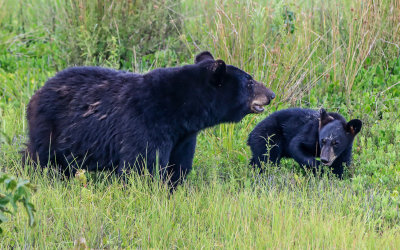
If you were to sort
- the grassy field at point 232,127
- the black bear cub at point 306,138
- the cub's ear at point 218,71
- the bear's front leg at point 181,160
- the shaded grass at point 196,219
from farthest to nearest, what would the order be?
1. the black bear cub at point 306,138
2. the bear's front leg at point 181,160
3. the cub's ear at point 218,71
4. the grassy field at point 232,127
5. the shaded grass at point 196,219

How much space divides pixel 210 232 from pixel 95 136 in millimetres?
1456

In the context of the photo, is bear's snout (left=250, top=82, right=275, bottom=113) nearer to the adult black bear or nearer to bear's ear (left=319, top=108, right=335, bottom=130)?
the adult black bear

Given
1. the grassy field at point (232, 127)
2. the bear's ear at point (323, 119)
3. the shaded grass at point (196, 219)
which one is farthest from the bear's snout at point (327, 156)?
the shaded grass at point (196, 219)

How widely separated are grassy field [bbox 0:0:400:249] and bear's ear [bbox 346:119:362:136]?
340 millimetres

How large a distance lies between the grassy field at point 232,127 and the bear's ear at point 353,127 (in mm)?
340

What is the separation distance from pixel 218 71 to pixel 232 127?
144 centimetres

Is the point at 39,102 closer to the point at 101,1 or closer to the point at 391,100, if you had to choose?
the point at 101,1

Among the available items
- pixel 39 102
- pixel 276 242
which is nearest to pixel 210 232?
pixel 276 242

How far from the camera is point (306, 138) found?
621cm

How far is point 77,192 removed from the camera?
500 cm

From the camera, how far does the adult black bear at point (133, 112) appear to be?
499cm

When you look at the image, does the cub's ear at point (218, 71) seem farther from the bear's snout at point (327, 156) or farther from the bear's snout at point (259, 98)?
the bear's snout at point (327, 156)

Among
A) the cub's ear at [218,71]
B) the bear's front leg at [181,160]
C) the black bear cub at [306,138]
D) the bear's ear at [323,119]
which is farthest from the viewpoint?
the bear's ear at [323,119]

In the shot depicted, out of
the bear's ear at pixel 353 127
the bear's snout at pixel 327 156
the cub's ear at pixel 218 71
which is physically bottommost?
the bear's snout at pixel 327 156
